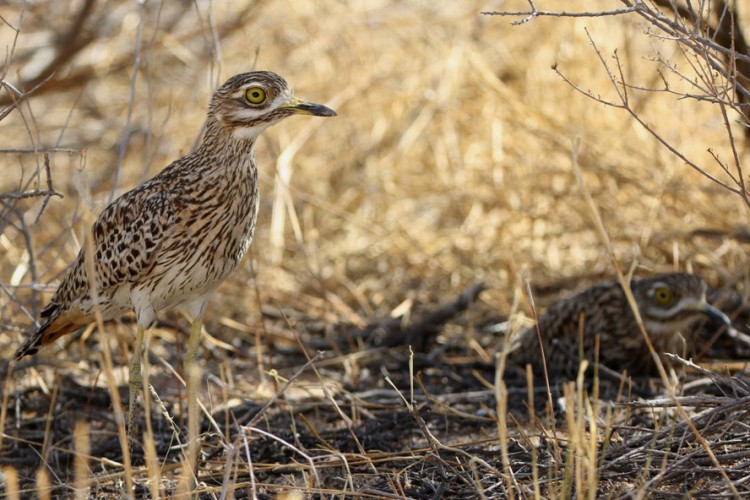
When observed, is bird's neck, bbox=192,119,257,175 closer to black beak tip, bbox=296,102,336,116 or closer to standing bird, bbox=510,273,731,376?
black beak tip, bbox=296,102,336,116

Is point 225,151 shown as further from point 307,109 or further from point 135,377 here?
point 135,377

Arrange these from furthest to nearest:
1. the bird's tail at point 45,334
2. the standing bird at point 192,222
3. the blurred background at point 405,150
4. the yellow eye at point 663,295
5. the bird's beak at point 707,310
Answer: the blurred background at point 405,150
the yellow eye at point 663,295
the bird's beak at point 707,310
the bird's tail at point 45,334
the standing bird at point 192,222

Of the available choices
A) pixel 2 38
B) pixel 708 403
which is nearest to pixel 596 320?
pixel 708 403

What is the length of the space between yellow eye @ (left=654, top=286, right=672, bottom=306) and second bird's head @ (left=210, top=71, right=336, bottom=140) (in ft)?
5.97

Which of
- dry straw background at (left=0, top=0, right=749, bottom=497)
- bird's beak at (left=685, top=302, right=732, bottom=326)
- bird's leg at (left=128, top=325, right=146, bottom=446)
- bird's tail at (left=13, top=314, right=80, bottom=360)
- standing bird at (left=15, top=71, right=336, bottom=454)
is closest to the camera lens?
standing bird at (left=15, top=71, right=336, bottom=454)

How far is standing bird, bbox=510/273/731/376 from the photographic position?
14.6 ft

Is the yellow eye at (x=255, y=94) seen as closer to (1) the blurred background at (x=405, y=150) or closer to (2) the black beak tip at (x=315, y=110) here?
(2) the black beak tip at (x=315, y=110)

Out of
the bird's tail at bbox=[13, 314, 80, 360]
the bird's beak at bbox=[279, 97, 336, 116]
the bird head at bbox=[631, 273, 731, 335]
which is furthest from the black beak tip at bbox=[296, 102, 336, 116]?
the bird head at bbox=[631, 273, 731, 335]

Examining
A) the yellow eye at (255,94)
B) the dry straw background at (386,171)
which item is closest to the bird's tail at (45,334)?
the dry straw background at (386,171)

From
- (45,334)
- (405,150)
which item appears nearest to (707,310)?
(405,150)

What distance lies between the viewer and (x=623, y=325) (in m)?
4.48

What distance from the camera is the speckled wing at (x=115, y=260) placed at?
351 centimetres

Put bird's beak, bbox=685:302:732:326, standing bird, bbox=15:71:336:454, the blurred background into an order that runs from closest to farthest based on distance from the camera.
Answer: standing bird, bbox=15:71:336:454 → bird's beak, bbox=685:302:732:326 → the blurred background

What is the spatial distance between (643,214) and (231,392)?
256 cm
